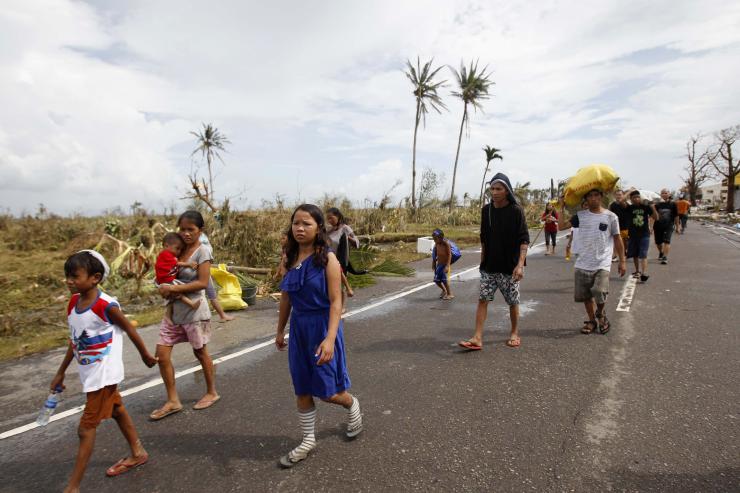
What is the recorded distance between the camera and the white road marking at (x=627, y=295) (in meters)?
6.83

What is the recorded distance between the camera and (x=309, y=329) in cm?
284

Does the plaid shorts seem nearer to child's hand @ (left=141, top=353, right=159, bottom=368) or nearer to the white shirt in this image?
child's hand @ (left=141, top=353, right=159, bottom=368)

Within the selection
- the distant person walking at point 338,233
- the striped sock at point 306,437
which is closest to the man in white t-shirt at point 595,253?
the distant person walking at point 338,233

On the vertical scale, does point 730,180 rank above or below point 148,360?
above

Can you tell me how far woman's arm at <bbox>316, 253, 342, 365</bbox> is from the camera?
269 centimetres

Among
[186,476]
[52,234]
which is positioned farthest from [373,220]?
[186,476]

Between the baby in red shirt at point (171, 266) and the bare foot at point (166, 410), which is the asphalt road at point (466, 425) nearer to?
the bare foot at point (166, 410)

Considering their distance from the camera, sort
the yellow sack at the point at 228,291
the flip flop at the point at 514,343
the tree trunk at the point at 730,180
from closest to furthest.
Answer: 1. the flip flop at the point at 514,343
2. the yellow sack at the point at 228,291
3. the tree trunk at the point at 730,180

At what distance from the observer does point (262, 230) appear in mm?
11625

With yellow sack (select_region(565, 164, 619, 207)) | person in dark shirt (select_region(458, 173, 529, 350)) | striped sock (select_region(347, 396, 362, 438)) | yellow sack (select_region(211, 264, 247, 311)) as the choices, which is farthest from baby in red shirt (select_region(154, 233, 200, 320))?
yellow sack (select_region(565, 164, 619, 207))

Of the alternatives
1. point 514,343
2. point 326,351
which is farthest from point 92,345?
point 514,343

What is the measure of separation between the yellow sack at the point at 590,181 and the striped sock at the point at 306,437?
14.2 feet

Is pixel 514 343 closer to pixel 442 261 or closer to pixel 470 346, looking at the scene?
pixel 470 346

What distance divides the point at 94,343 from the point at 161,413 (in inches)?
46.8
